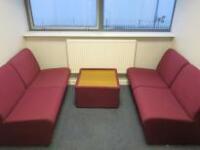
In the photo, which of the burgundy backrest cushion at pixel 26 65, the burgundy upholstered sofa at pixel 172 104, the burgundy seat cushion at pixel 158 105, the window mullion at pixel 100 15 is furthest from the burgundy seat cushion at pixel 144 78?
the burgundy backrest cushion at pixel 26 65

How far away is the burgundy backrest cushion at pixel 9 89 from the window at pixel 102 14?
1.17 m

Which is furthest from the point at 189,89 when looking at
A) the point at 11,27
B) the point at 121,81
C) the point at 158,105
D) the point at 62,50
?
the point at 11,27

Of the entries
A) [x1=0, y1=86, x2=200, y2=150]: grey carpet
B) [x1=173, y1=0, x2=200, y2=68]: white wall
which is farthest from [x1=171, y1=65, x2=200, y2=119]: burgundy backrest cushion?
[x1=0, y1=86, x2=200, y2=150]: grey carpet

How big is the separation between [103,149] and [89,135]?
0.27 m

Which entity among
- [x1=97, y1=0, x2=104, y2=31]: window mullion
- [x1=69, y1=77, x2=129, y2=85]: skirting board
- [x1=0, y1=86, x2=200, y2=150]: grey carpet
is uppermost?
[x1=97, y1=0, x2=104, y2=31]: window mullion

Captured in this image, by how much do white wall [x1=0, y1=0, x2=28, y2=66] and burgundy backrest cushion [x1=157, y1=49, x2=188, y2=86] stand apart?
2.24 metres

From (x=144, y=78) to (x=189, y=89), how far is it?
0.81 meters

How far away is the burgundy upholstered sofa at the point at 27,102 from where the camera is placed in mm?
1970

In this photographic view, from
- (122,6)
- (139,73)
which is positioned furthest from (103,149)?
(122,6)

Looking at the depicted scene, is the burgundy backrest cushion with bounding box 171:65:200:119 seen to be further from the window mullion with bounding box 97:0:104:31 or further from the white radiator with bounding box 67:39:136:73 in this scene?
the window mullion with bounding box 97:0:104:31

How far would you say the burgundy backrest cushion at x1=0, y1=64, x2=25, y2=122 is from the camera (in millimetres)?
2035

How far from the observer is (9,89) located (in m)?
2.22

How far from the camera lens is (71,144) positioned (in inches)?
84.4

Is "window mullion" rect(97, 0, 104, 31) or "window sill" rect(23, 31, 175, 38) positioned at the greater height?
Answer: "window mullion" rect(97, 0, 104, 31)
